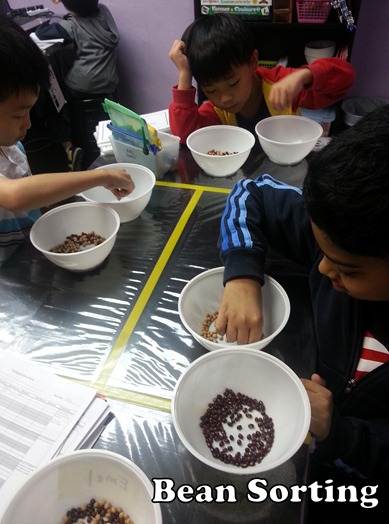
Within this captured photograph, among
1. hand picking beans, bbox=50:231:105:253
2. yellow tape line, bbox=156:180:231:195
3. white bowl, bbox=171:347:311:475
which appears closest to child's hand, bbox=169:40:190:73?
yellow tape line, bbox=156:180:231:195

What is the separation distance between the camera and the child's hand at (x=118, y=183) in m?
1.12

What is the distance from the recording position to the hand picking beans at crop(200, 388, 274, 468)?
0.66 m

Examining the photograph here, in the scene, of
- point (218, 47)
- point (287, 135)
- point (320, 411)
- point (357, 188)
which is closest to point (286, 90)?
point (287, 135)

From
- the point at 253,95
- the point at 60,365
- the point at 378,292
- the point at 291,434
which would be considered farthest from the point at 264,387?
the point at 253,95

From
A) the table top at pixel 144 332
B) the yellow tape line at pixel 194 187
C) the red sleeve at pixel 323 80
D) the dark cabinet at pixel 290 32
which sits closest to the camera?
the table top at pixel 144 332

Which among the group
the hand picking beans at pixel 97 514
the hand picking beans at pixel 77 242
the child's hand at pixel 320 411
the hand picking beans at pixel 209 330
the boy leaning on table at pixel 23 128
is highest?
the boy leaning on table at pixel 23 128

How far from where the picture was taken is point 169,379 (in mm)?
771

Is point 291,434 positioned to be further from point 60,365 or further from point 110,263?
point 110,263

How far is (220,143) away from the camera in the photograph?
1.50 m

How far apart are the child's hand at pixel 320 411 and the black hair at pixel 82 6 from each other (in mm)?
2585

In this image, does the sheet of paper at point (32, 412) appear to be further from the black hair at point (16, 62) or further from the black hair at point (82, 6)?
the black hair at point (82, 6)

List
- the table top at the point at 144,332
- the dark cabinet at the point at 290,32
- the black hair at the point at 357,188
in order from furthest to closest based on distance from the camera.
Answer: the dark cabinet at the point at 290,32, the table top at the point at 144,332, the black hair at the point at 357,188

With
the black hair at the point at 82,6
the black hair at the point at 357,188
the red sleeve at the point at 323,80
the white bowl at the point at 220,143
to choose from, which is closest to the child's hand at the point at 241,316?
the black hair at the point at 357,188

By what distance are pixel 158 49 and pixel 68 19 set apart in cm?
63
